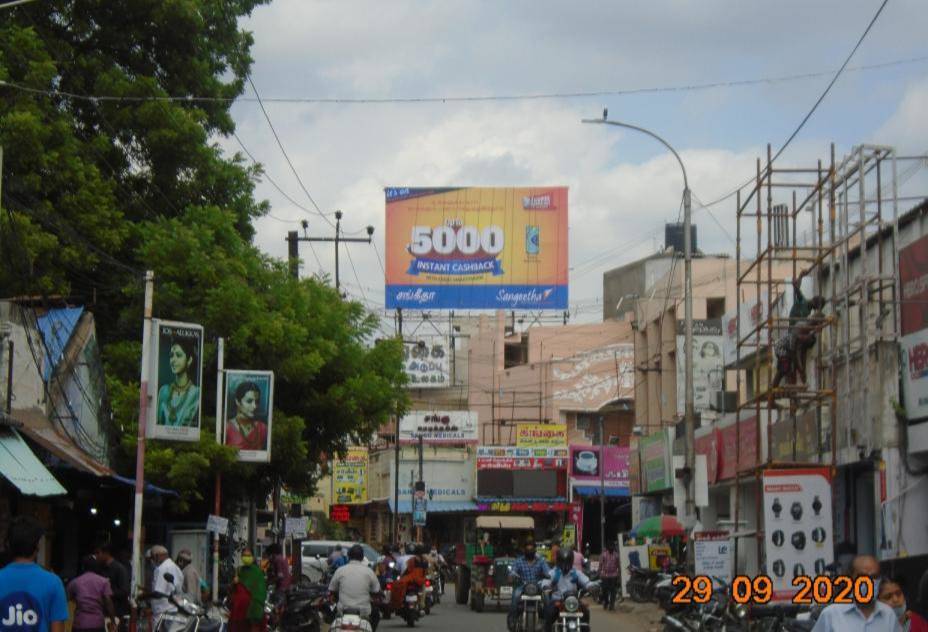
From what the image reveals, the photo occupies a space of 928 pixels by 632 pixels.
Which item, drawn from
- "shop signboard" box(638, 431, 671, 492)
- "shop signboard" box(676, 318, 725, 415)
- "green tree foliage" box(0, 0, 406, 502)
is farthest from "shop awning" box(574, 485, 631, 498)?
"green tree foliage" box(0, 0, 406, 502)

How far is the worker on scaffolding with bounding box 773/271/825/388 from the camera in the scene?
2506 centimetres

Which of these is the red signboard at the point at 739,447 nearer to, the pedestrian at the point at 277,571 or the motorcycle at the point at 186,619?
the pedestrian at the point at 277,571

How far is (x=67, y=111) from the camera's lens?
3170 cm

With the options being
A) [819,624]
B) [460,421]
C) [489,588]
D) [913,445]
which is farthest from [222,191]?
[460,421]

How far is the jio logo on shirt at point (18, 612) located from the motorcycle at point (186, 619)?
8.61 metres

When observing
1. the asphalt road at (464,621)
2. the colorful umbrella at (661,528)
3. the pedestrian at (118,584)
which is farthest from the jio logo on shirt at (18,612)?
the colorful umbrella at (661,528)

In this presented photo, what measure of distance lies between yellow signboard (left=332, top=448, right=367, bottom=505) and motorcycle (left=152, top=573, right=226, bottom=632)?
199 feet

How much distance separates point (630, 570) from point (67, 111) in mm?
17298

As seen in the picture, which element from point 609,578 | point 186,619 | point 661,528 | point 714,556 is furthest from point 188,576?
point 661,528

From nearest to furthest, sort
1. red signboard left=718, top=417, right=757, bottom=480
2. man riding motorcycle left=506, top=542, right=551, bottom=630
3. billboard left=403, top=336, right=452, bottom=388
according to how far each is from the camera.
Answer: man riding motorcycle left=506, top=542, right=551, bottom=630 < red signboard left=718, top=417, right=757, bottom=480 < billboard left=403, top=336, right=452, bottom=388

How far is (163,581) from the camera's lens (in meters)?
18.9

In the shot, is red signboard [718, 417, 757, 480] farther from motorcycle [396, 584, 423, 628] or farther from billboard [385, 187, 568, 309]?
billboard [385, 187, 568, 309]

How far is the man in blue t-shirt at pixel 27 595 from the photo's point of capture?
877 centimetres

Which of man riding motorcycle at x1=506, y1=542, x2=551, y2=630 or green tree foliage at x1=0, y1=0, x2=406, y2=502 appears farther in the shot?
green tree foliage at x1=0, y1=0, x2=406, y2=502
